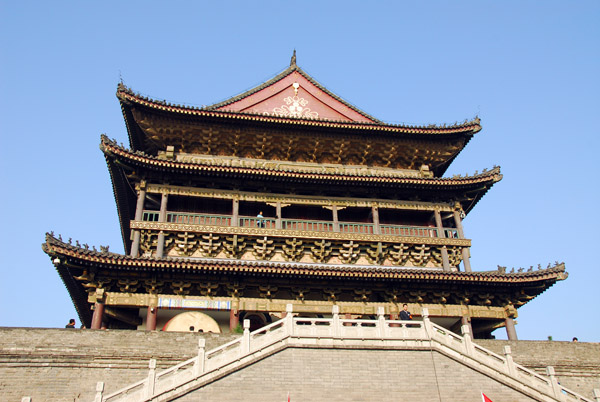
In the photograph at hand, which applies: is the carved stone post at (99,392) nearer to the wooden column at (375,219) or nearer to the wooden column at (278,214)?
the wooden column at (278,214)

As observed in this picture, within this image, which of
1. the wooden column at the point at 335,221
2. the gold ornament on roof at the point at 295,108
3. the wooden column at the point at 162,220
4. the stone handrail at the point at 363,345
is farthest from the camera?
the gold ornament on roof at the point at 295,108

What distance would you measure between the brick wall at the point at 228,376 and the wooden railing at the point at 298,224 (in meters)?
6.58

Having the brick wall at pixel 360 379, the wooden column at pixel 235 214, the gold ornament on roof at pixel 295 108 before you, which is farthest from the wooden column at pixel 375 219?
the brick wall at pixel 360 379

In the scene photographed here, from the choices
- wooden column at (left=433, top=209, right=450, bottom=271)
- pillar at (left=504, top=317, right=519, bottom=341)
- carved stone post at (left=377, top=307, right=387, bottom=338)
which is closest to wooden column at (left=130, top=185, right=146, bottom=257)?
carved stone post at (left=377, top=307, right=387, bottom=338)

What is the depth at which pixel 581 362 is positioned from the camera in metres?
17.0

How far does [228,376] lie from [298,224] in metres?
10.2

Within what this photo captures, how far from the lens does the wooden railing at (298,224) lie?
21.5 m

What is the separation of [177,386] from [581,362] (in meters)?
12.3

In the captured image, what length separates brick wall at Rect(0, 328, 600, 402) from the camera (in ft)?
42.4

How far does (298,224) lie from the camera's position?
2219 centimetres

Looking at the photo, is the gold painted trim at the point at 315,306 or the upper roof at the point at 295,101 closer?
the gold painted trim at the point at 315,306

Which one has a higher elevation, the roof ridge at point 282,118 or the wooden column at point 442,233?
the roof ridge at point 282,118

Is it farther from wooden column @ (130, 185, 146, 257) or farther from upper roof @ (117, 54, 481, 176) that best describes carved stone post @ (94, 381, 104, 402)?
upper roof @ (117, 54, 481, 176)

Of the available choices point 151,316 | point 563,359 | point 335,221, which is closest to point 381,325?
point 563,359
